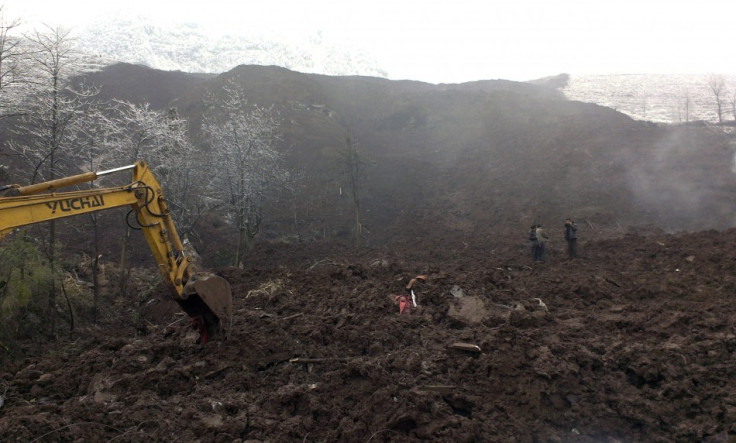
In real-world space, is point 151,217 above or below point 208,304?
above

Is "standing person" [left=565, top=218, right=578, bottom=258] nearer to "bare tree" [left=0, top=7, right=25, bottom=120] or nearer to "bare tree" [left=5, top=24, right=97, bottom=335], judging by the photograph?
"bare tree" [left=5, top=24, right=97, bottom=335]

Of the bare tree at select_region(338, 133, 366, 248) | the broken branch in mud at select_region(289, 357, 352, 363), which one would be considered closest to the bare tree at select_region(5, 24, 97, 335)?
the broken branch in mud at select_region(289, 357, 352, 363)

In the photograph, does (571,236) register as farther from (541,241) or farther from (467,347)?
(467,347)

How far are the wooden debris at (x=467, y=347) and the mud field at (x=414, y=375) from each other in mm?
19

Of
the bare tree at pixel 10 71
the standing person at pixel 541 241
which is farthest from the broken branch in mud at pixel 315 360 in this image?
the standing person at pixel 541 241

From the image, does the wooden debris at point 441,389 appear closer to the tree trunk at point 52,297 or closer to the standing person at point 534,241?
the tree trunk at point 52,297

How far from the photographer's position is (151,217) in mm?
6488

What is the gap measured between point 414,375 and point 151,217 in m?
3.99

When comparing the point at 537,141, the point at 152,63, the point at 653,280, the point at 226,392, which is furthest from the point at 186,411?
the point at 152,63

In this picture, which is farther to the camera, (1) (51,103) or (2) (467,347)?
(1) (51,103)

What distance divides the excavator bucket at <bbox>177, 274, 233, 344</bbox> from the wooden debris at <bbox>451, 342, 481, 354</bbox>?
127 inches

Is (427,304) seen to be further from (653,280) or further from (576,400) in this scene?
(653,280)

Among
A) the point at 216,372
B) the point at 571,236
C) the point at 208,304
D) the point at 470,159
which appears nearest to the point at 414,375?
the point at 216,372

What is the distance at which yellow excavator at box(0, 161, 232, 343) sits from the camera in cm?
534
